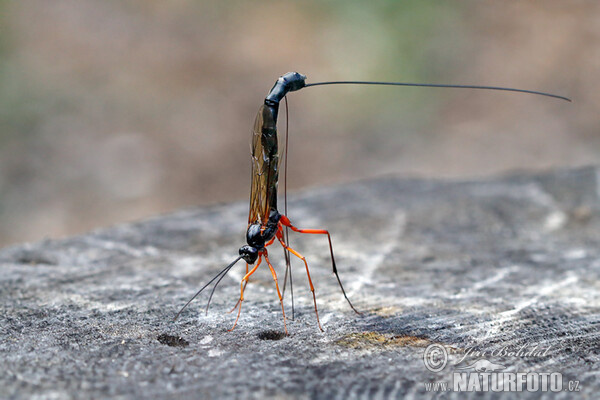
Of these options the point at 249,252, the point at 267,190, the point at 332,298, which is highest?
the point at 267,190

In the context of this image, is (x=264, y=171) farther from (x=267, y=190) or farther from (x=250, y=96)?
(x=250, y=96)

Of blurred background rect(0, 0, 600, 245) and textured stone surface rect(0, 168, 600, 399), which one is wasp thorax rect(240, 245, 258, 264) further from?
blurred background rect(0, 0, 600, 245)

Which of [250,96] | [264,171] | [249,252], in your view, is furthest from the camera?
[250,96]

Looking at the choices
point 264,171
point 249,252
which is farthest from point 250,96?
point 249,252

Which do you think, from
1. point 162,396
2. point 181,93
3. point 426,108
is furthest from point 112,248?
point 426,108

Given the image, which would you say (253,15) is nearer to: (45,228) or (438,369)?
(45,228)

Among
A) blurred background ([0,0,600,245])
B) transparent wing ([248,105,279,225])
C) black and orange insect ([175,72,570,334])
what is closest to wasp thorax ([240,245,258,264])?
black and orange insect ([175,72,570,334])
